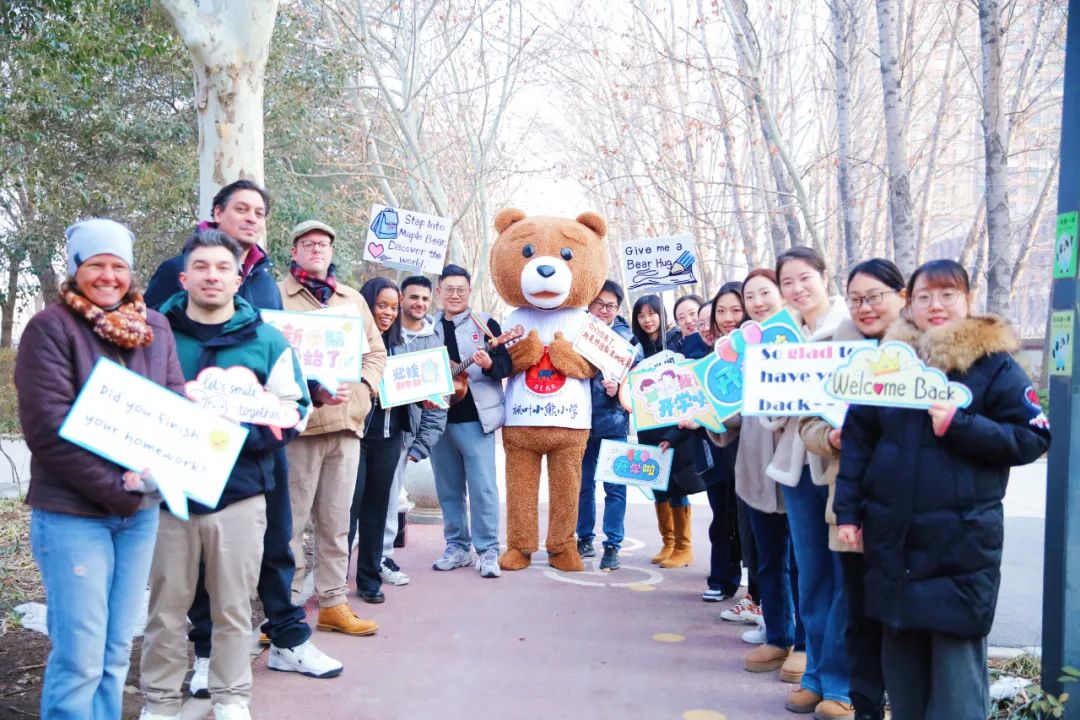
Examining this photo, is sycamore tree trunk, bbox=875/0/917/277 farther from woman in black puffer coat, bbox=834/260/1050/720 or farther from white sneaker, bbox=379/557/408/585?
white sneaker, bbox=379/557/408/585

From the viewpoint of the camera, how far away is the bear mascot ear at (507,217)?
7.55m

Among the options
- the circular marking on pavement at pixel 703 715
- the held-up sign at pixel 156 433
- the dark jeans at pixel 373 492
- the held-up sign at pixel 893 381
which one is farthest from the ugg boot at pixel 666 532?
the held-up sign at pixel 156 433

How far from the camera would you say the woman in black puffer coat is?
331 cm

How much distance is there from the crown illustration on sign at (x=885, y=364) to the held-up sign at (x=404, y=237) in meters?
4.96

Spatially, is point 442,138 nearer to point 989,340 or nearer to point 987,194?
point 987,194

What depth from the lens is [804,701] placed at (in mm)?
4484

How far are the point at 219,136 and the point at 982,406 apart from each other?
4782 millimetres

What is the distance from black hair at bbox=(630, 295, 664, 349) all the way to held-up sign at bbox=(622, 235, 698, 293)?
4.4 inches

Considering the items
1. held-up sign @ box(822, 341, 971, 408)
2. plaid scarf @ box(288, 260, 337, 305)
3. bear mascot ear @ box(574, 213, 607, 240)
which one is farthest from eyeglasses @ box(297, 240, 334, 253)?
held-up sign @ box(822, 341, 971, 408)

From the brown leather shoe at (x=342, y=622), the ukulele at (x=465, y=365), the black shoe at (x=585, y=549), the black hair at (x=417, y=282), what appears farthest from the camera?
the black shoe at (x=585, y=549)

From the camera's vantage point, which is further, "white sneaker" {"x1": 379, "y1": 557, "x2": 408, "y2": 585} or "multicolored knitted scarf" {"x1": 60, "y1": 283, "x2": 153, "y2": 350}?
"white sneaker" {"x1": 379, "y1": 557, "x2": 408, "y2": 585}

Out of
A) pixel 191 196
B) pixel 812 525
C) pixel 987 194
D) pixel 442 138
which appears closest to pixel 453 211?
pixel 442 138

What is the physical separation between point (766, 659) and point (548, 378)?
275 centimetres

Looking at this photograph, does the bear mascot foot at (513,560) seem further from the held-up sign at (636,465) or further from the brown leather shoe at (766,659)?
the brown leather shoe at (766,659)
